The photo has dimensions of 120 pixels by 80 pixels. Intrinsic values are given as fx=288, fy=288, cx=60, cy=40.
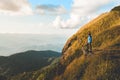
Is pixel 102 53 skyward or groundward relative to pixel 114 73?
skyward

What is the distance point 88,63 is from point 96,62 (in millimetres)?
2901

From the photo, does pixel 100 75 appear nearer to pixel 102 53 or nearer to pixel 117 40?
pixel 102 53

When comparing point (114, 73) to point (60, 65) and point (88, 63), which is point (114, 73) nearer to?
point (88, 63)

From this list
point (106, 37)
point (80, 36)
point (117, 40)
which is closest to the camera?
point (117, 40)

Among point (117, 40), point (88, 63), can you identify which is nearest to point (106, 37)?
point (117, 40)

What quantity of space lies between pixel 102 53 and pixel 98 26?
51.5 meters

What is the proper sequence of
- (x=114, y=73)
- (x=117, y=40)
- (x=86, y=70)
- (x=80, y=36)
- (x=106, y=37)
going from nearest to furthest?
(x=114, y=73), (x=86, y=70), (x=117, y=40), (x=106, y=37), (x=80, y=36)

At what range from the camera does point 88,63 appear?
82938mm

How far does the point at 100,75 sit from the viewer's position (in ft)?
255

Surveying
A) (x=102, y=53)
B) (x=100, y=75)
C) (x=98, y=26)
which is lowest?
(x=100, y=75)

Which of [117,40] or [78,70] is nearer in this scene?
[78,70]

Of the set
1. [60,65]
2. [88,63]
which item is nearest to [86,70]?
[88,63]

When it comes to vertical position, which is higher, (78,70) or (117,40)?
(117,40)

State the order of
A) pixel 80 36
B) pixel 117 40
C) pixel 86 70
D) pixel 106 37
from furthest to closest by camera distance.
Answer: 1. pixel 80 36
2. pixel 106 37
3. pixel 117 40
4. pixel 86 70
